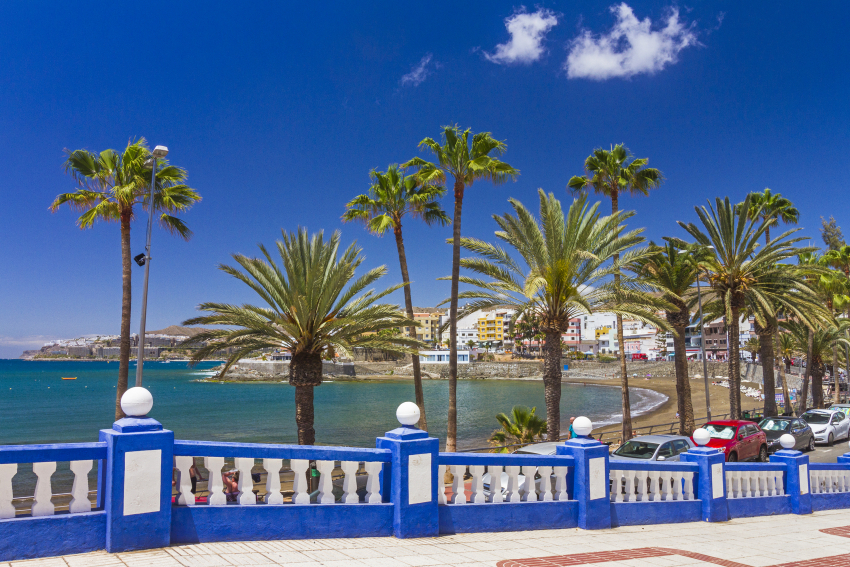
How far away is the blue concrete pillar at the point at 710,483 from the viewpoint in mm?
10414

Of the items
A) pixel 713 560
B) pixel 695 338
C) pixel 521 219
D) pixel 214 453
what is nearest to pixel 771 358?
pixel 521 219

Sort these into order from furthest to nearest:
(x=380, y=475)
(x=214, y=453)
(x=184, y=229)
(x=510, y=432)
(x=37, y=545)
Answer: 1. (x=510, y=432)
2. (x=184, y=229)
3. (x=380, y=475)
4. (x=214, y=453)
5. (x=37, y=545)

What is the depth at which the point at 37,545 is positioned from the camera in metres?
4.81

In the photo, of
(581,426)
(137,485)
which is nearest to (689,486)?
(581,426)

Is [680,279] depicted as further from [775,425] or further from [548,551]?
[548,551]

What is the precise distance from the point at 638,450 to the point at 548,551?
857 cm

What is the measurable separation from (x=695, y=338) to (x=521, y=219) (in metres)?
123

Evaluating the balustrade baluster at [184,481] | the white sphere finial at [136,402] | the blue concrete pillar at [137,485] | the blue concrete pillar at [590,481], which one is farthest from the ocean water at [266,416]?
the white sphere finial at [136,402]

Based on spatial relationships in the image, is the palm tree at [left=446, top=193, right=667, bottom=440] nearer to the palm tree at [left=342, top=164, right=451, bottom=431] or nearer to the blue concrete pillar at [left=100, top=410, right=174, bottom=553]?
the palm tree at [left=342, top=164, right=451, bottom=431]

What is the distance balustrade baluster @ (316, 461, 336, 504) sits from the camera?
6.24 meters

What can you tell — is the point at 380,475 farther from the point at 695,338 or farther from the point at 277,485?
the point at 695,338

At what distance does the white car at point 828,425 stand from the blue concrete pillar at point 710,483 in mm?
18157

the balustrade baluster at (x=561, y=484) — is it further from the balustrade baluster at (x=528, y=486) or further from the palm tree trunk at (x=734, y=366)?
the palm tree trunk at (x=734, y=366)

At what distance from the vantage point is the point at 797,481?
12.3 m
